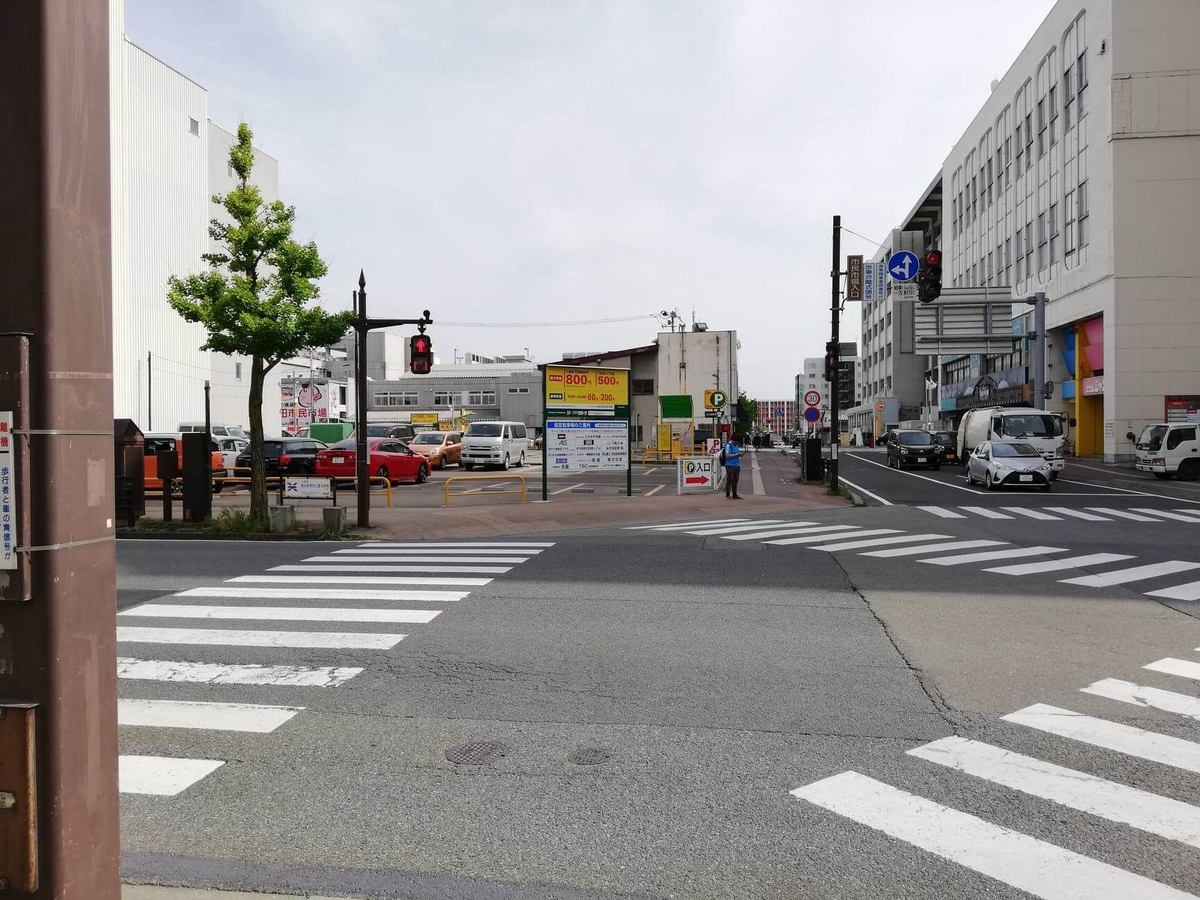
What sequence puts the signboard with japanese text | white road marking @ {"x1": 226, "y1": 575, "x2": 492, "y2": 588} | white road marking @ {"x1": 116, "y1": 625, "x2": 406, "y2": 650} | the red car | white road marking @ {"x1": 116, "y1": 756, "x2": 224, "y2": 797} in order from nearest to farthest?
white road marking @ {"x1": 116, "y1": 756, "x2": 224, "y2": 797} < white road marking @ {"x1": 116, "y1": 625, "x2": 406, "y2": 650} < white road marking @ {"x1": 226, "y1": 575, "x2": 492, "y2": 588} < the signboard with japanese text < the red car

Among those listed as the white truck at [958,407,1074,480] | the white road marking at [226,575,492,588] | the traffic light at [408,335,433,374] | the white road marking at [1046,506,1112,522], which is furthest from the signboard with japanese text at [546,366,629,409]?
the white truck at [958,407,1074,480]

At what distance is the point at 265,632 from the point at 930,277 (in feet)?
62.5

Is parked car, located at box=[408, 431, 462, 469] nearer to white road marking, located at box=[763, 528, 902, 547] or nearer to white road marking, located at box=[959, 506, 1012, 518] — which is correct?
white road marking, located at box=[959, 506, 1012, 518]

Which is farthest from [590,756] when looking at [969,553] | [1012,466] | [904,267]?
[1012,466]

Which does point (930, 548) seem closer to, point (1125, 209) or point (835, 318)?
point (835, 318)

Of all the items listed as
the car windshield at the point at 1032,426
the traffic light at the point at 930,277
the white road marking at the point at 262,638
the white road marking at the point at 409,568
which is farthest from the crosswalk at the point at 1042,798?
the car windshield at the point at 1032,426

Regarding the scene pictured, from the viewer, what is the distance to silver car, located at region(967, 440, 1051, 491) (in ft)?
87.3

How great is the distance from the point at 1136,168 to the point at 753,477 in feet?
75.9

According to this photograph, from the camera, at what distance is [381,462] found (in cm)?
2828

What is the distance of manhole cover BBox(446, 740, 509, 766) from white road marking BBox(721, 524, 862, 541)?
10050 millimetres

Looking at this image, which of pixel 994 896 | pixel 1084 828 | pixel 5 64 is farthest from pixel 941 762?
pixel 5 64

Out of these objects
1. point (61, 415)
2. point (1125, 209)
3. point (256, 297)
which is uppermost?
point (1125, 209)

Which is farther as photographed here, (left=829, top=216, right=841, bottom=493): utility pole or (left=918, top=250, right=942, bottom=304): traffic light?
(left=829, top=216, right=841, bottom=493): utility pole

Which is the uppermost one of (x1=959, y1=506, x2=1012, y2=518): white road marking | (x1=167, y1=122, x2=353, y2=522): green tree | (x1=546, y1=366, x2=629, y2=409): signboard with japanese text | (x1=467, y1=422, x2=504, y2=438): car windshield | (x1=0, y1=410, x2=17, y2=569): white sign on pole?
(x1=167, y1=122, x2=353, y2=522): green tree
